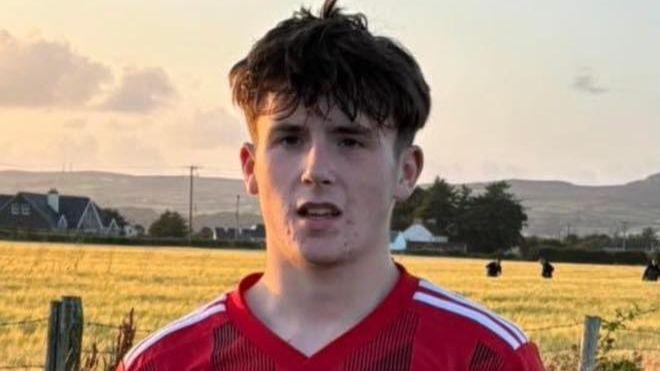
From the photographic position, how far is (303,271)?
7.87 feet

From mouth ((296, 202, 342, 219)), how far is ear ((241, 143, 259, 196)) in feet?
0.75

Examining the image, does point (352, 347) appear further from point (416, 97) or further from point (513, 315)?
point (513, 315)

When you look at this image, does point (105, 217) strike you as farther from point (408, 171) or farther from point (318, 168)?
point (318, 168)

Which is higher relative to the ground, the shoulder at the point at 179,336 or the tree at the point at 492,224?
the tree at the point at 492,224

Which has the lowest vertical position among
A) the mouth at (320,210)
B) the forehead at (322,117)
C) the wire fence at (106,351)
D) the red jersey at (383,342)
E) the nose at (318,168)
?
the wire fence at (106,351)

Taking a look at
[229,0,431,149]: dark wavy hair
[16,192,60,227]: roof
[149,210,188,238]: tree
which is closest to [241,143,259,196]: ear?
[229,0,431,149]: dark wavy hair

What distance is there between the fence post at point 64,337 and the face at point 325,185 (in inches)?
178

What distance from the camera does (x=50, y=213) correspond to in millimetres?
104938

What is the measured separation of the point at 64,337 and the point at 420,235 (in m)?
110

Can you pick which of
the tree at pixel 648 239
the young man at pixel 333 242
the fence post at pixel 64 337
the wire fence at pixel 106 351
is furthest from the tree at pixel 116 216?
the young man at pixel 333 242

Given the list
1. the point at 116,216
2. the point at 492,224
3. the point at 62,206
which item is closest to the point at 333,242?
the point at 62,206

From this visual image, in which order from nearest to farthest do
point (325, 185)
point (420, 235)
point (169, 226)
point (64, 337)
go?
point (325, 185) → point (64, 337) → point (169, 226) → point (420, 235)

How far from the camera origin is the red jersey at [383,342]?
7.64 feet

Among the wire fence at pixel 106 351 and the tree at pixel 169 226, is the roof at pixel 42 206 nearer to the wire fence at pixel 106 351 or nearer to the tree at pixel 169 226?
the tree at pixel 169 226
